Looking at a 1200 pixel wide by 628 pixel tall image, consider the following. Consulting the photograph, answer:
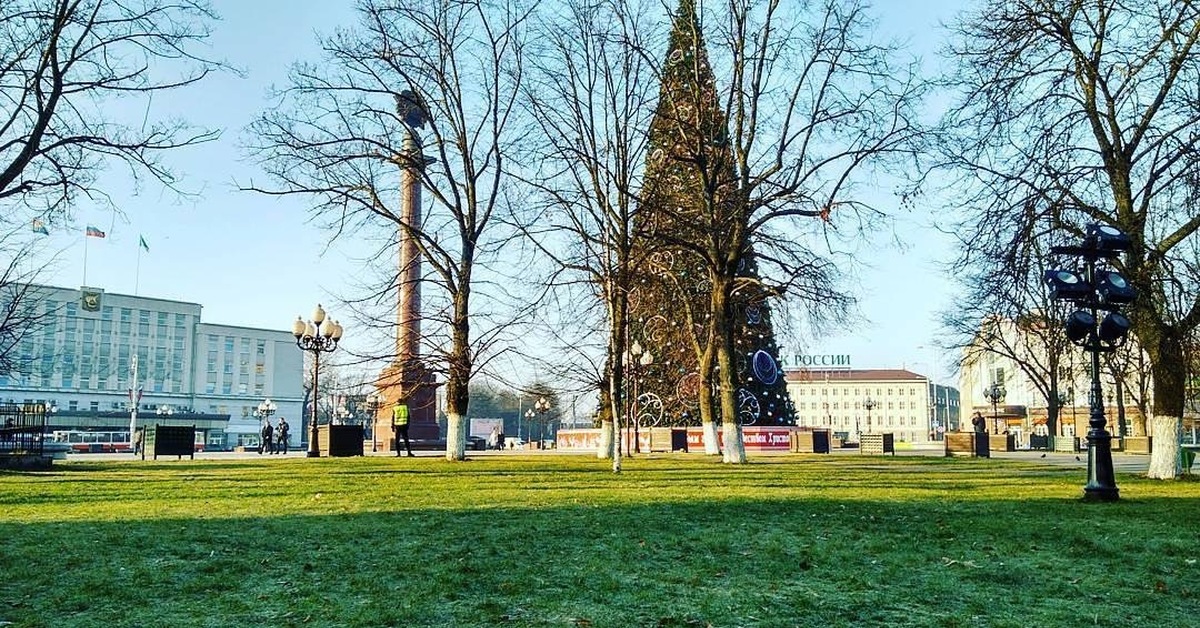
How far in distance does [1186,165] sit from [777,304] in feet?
44.5

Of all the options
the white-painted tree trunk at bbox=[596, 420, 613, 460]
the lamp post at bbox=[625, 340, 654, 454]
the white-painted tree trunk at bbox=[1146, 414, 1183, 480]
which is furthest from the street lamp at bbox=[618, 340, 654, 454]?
the white-painted tree trunk at bbox=[1146, 414, 1183, 480]

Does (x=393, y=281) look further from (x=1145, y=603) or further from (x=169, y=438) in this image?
(x=1145, y=603)

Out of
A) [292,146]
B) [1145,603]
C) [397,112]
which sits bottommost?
[1145,603]

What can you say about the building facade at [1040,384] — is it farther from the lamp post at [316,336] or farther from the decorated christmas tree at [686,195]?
the lamp post at [316,336]

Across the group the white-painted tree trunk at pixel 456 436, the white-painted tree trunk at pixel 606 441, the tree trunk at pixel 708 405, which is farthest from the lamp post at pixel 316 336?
the tree trunk at pixel 708 405

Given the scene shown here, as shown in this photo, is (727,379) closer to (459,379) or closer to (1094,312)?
(459,379)

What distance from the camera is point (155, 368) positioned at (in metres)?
111

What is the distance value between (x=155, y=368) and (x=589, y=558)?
380 ft

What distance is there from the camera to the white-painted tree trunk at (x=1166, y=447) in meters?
16.8

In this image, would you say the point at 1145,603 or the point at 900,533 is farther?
the point at 900,533

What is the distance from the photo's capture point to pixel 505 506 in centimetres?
1038

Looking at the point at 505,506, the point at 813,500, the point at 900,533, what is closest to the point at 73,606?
the point at 505,506

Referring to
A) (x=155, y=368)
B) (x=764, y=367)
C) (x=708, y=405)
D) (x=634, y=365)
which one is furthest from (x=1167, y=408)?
(x=155, y=368)

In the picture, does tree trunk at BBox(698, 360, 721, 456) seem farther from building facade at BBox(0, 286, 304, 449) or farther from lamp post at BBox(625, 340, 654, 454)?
building facade at BBox(0, 286, 304, 449)
